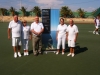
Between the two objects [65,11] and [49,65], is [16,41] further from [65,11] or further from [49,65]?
[65,11]

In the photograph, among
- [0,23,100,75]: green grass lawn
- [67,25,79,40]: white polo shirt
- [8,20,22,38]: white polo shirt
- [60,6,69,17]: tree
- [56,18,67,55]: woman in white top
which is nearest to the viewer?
[0,23,100,75]: green grass lawn

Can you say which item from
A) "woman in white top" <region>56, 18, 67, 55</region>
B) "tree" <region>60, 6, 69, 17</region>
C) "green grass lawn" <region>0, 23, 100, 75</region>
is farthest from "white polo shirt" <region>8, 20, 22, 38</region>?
"tree" <region>60, 6, 69, 17</region>

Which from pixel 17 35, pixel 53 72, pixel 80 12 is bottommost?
pixel 53 72

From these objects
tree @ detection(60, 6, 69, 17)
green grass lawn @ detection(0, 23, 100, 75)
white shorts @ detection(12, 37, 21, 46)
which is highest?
tree @ detection(60, 6, 69, 17)

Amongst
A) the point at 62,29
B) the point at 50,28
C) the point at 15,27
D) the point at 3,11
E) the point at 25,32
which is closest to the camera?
the point at 15,27

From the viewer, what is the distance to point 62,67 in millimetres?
6281

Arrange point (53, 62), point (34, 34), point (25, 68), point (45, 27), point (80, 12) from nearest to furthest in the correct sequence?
point (25, 68) → point (53, 62) → point (34, 34) → point (45, 27) → point (80, 12)

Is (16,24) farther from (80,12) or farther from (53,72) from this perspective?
(80,12)

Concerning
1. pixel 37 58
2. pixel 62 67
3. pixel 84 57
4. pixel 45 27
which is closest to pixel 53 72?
pixel 62 67

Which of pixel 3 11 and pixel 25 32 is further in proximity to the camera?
pixel 3 11

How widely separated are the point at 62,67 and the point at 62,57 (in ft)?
4.97

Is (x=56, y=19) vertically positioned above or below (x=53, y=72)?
above

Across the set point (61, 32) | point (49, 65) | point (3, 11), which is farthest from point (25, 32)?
point (3, 11)

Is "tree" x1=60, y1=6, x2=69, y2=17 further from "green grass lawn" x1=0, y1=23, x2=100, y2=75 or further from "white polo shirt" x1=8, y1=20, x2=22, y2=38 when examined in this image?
"white polo shirt" x1=8, y1=20, x2=22, y2=38
